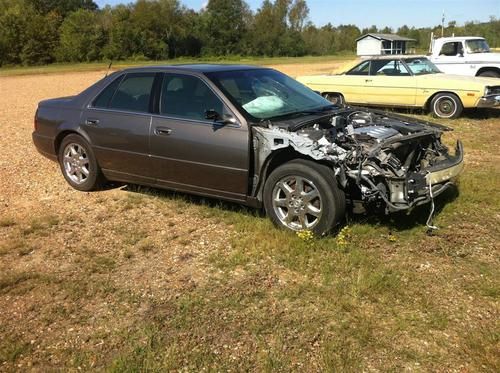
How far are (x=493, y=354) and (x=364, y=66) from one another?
34.3 ft

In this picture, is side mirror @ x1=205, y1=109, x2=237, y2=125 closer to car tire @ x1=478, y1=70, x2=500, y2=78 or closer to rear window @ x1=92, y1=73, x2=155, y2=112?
rear window @ x1=92, y1=73, x2=155, y2=112

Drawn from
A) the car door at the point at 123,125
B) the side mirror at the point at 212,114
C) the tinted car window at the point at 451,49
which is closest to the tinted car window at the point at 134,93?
the car door at the point at 123,125

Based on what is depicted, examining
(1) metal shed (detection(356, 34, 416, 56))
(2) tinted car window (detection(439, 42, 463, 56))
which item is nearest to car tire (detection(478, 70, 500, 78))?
(2) tinted car window (detection(439, 42, 463, 56))

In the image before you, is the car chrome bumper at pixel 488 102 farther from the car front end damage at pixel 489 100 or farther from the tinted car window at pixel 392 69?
the tinted car window at pixel 392 69

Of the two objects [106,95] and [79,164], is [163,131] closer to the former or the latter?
[106,95]

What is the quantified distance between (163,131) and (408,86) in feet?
26.4

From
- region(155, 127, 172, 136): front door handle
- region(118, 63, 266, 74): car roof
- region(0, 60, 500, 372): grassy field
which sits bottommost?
region(0, 60, 500, 372): grassy field

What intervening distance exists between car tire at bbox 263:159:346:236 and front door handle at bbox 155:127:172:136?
51.0 inches

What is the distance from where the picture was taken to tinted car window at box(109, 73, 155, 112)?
6027mm

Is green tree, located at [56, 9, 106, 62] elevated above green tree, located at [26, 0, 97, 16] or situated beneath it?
situated beneath

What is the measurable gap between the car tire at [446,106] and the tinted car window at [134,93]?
798 cm

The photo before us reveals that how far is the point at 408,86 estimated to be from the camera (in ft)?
A: 39.8

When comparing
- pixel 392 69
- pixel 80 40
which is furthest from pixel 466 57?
pixel 80 40

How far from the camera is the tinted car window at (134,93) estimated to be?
6027 mm
